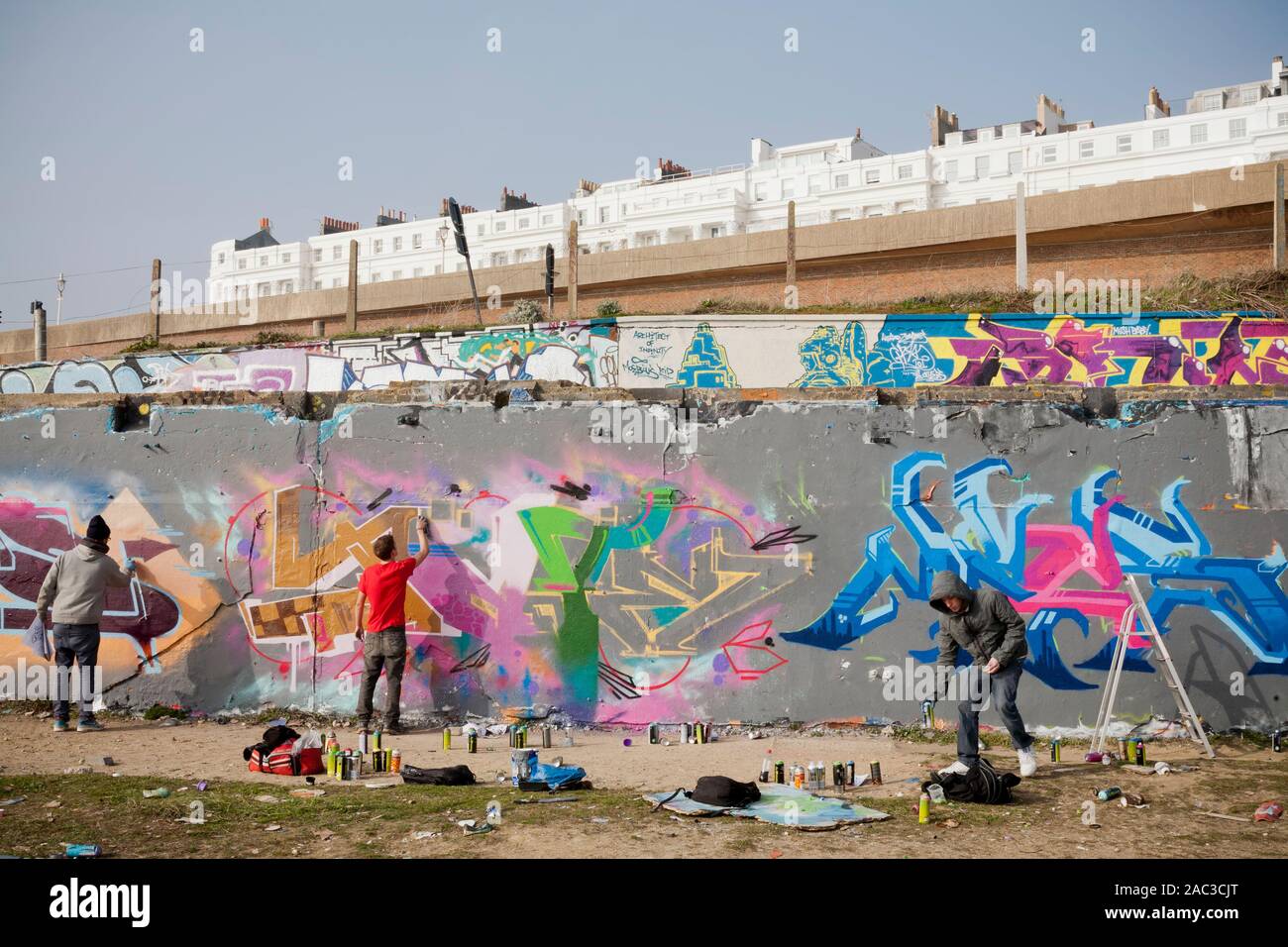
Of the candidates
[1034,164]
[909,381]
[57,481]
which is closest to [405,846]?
[57,481]

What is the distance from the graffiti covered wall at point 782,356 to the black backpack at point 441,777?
11.1 metres

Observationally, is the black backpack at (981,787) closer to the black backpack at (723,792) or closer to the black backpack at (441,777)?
the black backpack at (723,792)

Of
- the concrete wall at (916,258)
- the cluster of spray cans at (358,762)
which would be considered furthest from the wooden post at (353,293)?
the cluster of spray cans at (358,762)

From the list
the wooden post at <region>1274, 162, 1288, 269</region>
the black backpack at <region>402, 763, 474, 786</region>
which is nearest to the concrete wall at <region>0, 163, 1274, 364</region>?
the wooden post at <region>1274, 162, 1288, 269</region>

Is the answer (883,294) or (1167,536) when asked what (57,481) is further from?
(883,294)

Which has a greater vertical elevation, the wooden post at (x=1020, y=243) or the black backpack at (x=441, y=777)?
the wooden post at (x=1020, y=243)

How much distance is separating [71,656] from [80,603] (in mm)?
484

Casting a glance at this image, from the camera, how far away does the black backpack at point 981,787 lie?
257 inches

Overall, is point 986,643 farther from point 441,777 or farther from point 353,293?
point 353,293

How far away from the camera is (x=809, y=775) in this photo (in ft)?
23.0

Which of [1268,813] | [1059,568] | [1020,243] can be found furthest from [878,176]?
[1268,813]

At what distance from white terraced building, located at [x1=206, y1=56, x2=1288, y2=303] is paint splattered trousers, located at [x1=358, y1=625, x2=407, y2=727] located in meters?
45.0

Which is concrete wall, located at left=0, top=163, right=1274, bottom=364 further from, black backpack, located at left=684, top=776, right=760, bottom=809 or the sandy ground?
black backpack, located at left=684, top=776, right=760, bottom=809

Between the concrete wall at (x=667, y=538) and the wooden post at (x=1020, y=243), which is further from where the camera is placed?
the wooden post at (x=1020, y=243)
